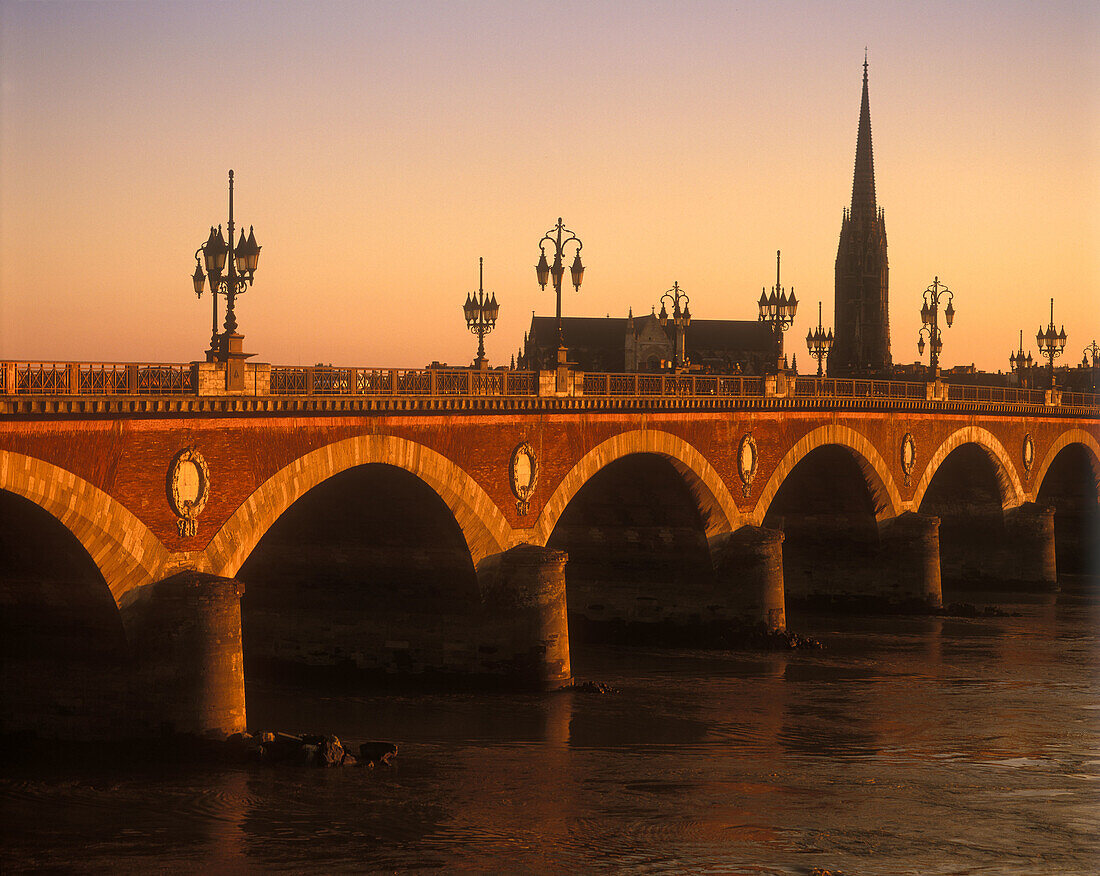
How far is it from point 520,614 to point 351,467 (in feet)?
17.6

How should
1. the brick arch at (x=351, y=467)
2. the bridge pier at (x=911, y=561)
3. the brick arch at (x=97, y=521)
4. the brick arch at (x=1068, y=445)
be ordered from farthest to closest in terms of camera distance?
the brick arch at (x=1068, y=445)
the bridge pier at (x=911, y=561)
the brick arch at (x=351, y=467)
the brick arch at (x=97, y=521)

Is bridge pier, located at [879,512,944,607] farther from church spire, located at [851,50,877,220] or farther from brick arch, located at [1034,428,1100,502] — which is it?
church spire, located at [851,50,877,220]

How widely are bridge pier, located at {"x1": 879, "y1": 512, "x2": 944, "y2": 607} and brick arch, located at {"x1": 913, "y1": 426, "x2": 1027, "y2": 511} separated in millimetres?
5084

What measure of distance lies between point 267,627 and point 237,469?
8537 millimetres

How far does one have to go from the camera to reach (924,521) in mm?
50656

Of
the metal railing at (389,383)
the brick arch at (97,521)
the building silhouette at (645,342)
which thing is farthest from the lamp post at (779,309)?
the building silhouette at (645,342)

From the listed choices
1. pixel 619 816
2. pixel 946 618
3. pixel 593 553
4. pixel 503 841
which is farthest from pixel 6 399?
pixel 946 618

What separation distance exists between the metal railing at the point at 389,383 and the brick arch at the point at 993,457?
5.46m

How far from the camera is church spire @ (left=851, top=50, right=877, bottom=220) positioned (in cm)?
12544

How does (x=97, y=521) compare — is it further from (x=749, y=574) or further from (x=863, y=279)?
(x=863, y=279)

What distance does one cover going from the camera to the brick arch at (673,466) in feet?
119

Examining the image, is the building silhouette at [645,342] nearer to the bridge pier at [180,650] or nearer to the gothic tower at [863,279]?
the gothic tower at [863,279]

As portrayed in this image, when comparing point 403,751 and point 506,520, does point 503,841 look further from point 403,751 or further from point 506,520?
point 506,520

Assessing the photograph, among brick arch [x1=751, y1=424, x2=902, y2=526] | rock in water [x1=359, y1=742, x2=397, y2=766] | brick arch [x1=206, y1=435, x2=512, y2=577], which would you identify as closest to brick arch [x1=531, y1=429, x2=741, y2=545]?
brick arch [x1=206, y1=435, x2=512, y2=577]
